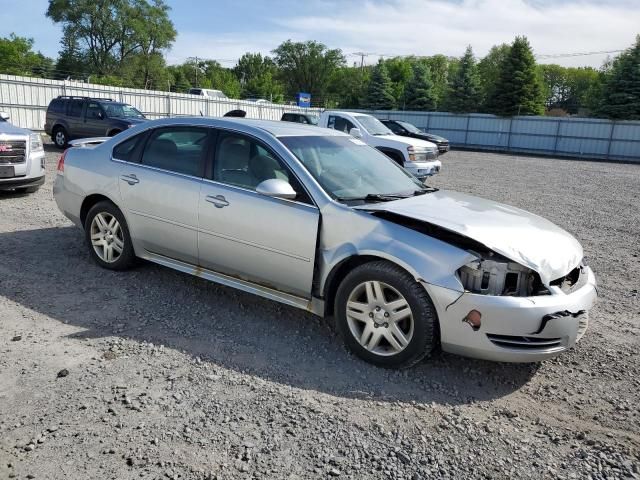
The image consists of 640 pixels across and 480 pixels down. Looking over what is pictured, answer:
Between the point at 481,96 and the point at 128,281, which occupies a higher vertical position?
the point at 481,96

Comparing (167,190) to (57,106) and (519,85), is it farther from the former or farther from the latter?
(519,85)

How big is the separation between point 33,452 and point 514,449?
259 cm

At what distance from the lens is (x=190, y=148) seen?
15.9 ft

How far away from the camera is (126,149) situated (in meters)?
5.29

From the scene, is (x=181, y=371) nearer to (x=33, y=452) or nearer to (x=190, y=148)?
(x=33, y=452)

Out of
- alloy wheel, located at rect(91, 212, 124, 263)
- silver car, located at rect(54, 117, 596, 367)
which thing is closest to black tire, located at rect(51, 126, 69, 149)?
silver car, located at rect(54, 117, 596, 367)

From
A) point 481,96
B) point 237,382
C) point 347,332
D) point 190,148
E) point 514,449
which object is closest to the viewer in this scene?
point 514,449

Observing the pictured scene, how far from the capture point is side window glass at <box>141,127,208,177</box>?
4.76m

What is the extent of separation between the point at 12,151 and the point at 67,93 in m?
18.5

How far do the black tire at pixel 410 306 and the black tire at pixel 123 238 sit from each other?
2.45 m

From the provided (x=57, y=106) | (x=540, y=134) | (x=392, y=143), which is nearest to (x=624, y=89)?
(x=540, y=134)

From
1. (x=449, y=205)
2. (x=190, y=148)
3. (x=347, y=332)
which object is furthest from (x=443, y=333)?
(x=190, y=148)

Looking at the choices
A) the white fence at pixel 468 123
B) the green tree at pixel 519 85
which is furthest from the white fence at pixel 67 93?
the green tree at pixel 519 85

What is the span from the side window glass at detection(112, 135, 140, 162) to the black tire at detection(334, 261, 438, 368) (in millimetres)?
2722
